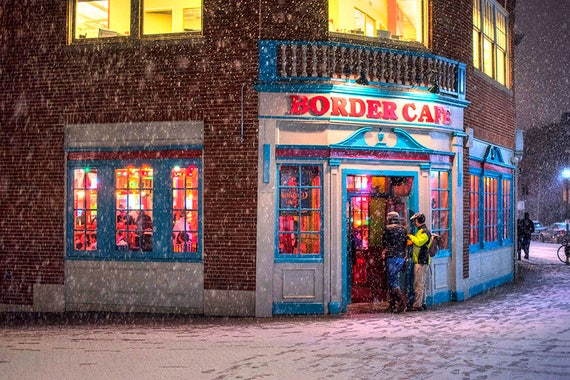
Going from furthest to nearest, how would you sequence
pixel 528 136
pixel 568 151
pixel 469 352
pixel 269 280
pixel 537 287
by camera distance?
pixel 528 136 → pixel 568 151 → pixel 537 287 → pixel 269 280 → pixel 469 352

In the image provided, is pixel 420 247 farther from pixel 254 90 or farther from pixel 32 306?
pixel 32 306

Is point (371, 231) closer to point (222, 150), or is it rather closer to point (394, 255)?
point (394, 255)

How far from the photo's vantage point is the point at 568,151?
3049 inches

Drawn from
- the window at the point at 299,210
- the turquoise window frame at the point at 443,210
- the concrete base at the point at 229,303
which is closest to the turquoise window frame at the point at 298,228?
the window at the point at 299,210

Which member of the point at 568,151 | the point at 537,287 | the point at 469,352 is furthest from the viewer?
the point at 568,151

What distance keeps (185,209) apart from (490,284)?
8.48 metres

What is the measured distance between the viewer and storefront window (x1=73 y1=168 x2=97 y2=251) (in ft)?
47.9

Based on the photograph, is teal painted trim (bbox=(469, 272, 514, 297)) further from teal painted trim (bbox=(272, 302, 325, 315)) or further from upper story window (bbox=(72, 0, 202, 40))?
upper story window (bbox=(72, 0, 202, 40))

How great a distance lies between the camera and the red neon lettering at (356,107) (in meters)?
13.8

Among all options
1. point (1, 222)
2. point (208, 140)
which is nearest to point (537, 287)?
point (208, 140)

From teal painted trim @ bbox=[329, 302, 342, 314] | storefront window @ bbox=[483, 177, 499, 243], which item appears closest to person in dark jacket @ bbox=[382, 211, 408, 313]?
teal painted trim @ bbox=[329, 302, 342, 314]

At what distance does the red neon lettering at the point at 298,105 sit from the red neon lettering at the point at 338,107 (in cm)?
48

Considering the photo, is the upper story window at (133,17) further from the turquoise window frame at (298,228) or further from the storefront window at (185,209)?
the turquoise window frame at (298,228)

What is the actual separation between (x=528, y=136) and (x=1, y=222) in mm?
75116
